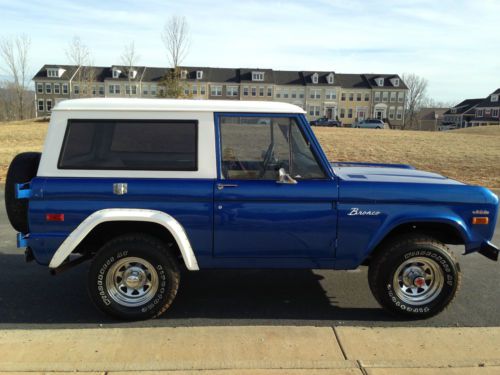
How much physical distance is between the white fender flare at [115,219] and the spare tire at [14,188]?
0.51 metres

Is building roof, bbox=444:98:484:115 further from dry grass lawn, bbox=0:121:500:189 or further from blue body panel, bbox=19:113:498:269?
blue body panel, bbox=19:113:498:269

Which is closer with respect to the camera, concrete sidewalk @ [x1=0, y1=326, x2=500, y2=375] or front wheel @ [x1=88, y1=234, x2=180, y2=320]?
concrete sidewalk @ [x1=0, y1=326, x2=500, y2=375]

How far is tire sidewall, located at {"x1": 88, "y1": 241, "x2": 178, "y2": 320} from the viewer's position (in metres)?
3.79

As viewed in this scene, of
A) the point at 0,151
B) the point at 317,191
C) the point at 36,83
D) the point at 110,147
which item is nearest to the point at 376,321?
the point at 317,191

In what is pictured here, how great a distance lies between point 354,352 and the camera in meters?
3.36

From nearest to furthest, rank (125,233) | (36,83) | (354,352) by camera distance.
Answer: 1. (354,352)
2. (125,233)
3. (36,83)

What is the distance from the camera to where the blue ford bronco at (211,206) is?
3732mm

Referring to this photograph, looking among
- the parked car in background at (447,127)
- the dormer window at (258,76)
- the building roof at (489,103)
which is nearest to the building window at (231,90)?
the dormer window at (258,76)

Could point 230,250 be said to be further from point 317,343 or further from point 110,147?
point 110,147

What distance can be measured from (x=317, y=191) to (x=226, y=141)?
0.91 metres

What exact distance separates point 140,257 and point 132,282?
0.84ft

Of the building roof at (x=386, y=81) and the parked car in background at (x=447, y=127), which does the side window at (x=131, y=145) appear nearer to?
the building roof at (x=386, y=81)

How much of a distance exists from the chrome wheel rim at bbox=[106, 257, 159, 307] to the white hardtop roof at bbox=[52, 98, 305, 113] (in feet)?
4.35

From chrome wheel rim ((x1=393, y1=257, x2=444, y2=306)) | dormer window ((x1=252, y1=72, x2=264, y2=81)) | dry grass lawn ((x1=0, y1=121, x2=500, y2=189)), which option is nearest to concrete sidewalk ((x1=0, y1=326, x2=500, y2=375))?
chrome wheel rim ((x1=393, y1=257, x2=444, y2=306))
